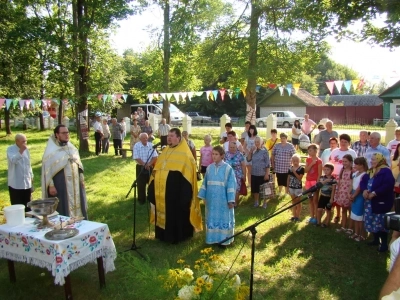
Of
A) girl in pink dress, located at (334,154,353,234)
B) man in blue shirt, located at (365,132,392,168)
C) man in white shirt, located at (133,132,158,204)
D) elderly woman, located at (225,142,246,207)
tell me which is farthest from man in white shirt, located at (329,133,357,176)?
man in white shirt, located at (133,132,158,204)

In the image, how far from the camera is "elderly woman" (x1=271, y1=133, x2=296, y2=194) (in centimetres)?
789

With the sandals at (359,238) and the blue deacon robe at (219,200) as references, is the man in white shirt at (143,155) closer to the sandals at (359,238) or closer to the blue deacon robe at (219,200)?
the blue deacon robe at (219,200)

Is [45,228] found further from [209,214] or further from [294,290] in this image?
[294,290]

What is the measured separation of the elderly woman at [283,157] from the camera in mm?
7895

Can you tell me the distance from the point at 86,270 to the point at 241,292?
2775 mm

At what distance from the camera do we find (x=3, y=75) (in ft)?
69.9

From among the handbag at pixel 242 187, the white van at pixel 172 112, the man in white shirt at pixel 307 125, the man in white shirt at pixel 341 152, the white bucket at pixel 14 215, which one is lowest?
the handbag at pixel 242 187

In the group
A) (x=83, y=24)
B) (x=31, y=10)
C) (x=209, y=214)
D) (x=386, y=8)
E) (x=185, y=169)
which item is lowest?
(x=209, y=214)

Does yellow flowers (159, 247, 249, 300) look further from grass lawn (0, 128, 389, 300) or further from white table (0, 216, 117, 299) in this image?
white table (0, 216, 117, 299)

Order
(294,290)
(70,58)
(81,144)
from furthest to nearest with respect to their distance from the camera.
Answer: (81,144) → (70,58) → (294,290)

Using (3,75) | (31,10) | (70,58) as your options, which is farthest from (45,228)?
(31,10)

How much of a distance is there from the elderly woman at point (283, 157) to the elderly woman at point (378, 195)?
2360 mm

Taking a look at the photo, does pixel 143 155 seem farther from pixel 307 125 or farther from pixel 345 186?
pixel 307 125

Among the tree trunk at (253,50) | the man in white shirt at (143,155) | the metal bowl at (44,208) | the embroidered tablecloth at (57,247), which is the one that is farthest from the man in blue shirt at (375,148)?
the tree trunk at (253,50)
